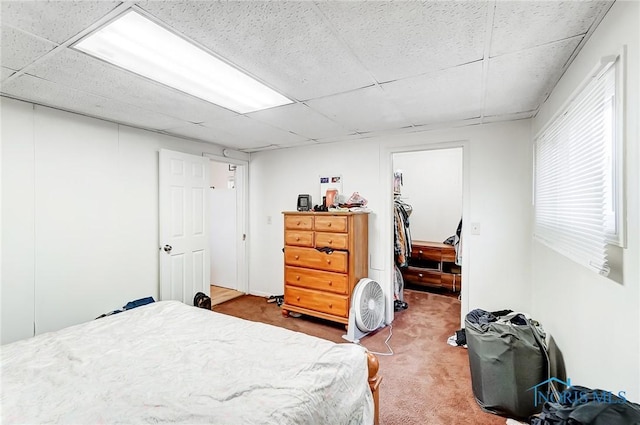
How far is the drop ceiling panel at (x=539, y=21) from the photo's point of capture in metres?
1.18

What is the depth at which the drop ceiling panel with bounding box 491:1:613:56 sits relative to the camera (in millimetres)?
1178

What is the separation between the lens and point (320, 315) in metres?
3.32

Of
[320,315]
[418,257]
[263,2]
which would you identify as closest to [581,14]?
[263,2]

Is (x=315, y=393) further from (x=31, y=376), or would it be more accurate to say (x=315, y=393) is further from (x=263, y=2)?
(x=263, y=2)

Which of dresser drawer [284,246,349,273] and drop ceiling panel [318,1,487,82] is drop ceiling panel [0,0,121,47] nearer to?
drop ceiling panel [318,1,487,82]

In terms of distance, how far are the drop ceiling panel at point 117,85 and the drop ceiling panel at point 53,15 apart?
8.2 inches

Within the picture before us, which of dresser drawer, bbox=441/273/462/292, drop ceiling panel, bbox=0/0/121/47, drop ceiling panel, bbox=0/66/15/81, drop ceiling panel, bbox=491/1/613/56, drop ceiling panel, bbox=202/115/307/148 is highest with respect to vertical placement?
drop ceiling panel, bbox=202/115/307/148

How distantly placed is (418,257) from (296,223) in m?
2.46

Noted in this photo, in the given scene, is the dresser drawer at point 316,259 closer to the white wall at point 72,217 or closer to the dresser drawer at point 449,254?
the white wall at point 72,217

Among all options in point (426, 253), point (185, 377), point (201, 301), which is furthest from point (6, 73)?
point (426, 253)

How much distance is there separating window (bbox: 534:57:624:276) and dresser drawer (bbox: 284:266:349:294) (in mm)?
1915

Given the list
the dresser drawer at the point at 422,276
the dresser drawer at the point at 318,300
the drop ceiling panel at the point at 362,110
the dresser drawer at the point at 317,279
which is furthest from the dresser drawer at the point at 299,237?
the dresser drawer at the point at 422,276

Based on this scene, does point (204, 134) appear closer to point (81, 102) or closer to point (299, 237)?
point (81, 102)

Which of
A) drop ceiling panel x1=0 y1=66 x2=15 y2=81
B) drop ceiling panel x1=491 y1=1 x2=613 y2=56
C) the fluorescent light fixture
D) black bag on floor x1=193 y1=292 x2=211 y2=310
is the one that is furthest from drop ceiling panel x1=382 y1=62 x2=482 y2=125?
black bag on floor x1=193 y1=292 x2=211 y2=310
